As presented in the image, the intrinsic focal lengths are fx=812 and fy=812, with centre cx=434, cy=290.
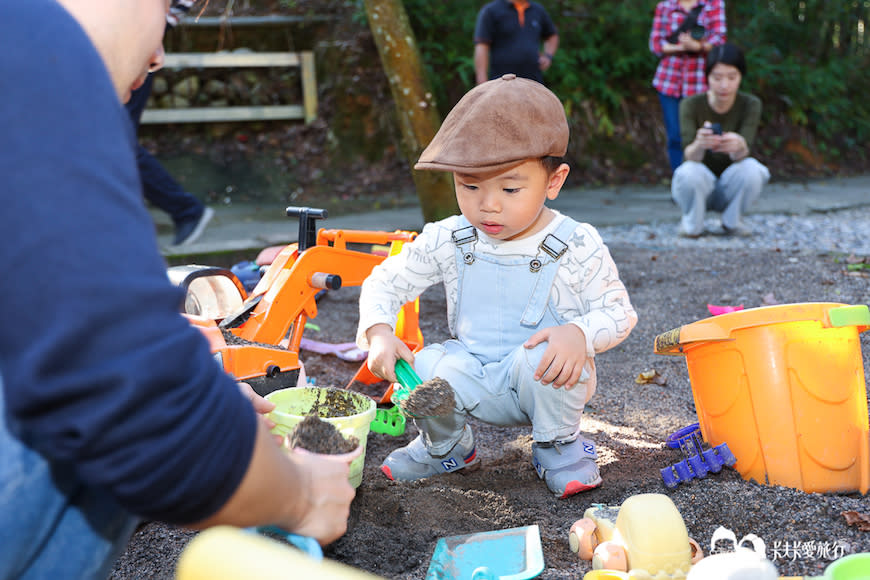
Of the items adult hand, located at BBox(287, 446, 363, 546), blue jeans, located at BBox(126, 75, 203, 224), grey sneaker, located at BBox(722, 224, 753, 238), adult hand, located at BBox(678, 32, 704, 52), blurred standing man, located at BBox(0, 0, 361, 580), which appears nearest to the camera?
blurred standing man, located at BBox(0, 0, 361, 580)

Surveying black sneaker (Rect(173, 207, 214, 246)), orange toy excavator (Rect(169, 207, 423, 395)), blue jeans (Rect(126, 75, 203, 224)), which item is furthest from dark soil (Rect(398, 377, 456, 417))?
black sneaker (Rect(173, 207, 214, 246))

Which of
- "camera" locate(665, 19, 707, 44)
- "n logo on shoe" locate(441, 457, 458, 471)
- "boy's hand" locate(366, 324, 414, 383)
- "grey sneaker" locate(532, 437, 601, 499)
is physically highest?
"camera" locate(665, 19, 707, 44)

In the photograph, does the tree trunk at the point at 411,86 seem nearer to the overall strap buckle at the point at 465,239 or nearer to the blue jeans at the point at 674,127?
the blue jeans at the point at 674,127

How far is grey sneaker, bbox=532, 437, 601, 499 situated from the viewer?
213 centimetres

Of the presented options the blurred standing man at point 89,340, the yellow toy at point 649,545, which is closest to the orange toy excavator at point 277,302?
the yellow toy at point 649,545

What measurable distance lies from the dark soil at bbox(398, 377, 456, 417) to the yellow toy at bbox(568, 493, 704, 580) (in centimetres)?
50

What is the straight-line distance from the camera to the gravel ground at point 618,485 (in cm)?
176

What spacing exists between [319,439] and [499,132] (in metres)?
1.06

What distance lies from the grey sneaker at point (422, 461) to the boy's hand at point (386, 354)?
11.2 inches

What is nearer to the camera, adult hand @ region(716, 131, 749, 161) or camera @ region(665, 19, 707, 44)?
adult hand @ region(716, 131, 749, 161)

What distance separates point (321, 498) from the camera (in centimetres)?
99

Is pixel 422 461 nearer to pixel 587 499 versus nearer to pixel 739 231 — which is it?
pixel 587 499

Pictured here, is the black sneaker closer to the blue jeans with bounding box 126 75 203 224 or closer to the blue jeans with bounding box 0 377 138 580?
the blue jeans with bounding box 126 75 203 224

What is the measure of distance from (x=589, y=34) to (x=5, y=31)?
9.21 m
